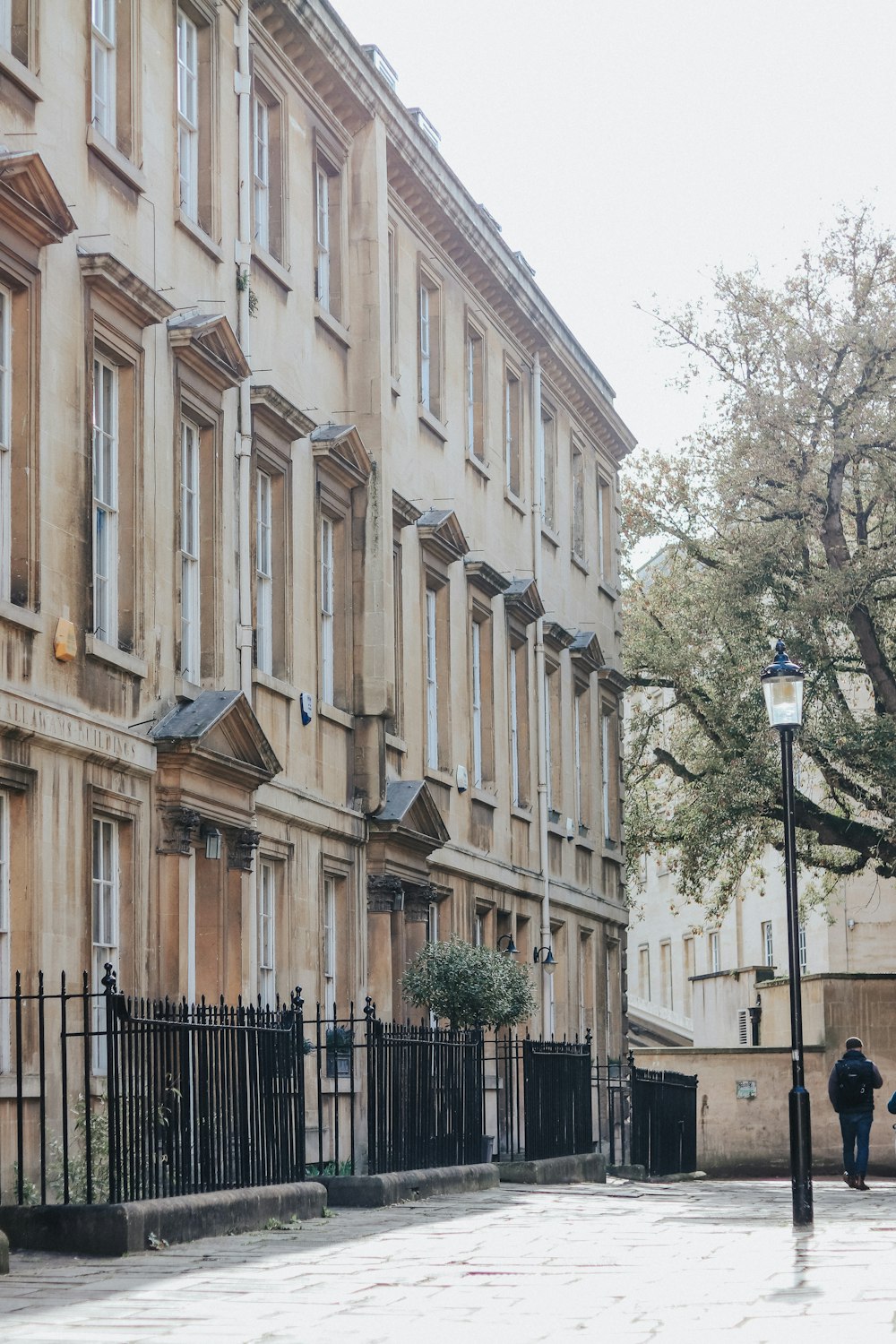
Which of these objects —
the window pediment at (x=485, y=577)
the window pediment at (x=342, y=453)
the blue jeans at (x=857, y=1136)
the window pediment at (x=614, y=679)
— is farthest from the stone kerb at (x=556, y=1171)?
the window pediment at (x=614, y=679)

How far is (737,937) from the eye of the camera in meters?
60.0

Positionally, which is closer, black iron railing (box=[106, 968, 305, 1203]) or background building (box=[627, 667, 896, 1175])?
black iron railing (box=[106, 968, 305, 1203])

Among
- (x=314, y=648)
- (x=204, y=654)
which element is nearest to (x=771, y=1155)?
(x=314, y=648)

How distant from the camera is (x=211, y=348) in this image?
19.5 m

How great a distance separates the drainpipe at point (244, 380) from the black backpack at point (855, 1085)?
26.6ft

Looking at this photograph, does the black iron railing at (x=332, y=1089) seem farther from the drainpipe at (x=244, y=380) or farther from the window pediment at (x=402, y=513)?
the window pediment at (x=402, y=513)

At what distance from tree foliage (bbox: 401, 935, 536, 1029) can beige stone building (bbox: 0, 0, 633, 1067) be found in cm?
65

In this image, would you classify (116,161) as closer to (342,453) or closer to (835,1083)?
(342,453)

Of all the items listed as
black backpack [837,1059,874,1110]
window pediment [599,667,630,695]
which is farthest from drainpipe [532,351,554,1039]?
black backpack [837,1059,874,1110]

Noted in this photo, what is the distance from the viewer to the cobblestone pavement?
31.8 feet

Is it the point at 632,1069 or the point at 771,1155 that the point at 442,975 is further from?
the point at 771,1155

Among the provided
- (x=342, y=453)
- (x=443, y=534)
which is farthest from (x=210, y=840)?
(x=443, y=534)

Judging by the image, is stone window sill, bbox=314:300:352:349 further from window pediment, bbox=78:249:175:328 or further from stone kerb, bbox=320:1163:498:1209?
stone kerb, bbox=320:1163:498:1209

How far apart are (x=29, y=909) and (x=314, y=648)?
7593 mm
